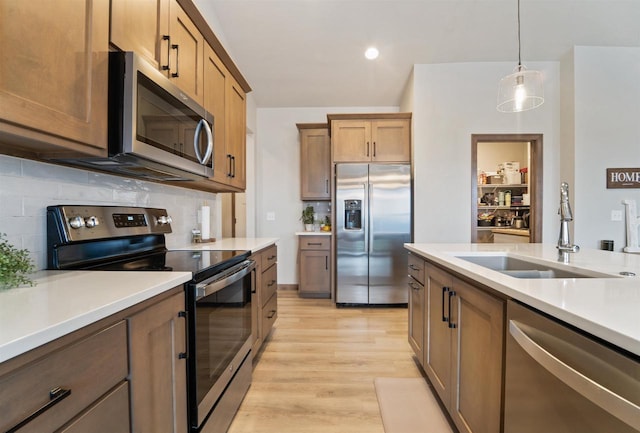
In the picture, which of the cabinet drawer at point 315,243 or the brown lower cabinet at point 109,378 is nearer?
the brown lower cabinet at point 109,378

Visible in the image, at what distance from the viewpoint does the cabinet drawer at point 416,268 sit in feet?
6.41

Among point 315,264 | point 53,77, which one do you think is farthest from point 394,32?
point 53,77

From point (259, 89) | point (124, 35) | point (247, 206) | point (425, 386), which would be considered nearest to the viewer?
point (124, 35)

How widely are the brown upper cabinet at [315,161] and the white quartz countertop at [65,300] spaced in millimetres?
3205

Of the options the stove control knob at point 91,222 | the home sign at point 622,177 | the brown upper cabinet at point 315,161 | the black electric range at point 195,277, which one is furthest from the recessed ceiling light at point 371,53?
the stove control knob at point 91,222

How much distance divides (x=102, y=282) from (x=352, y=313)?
2.83 metres

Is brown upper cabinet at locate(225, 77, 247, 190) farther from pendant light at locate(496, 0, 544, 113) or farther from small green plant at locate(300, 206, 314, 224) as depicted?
pendant light at locate(496, 0, 544, 113)

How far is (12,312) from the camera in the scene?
637mm

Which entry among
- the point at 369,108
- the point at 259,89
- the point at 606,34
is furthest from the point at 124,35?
the point at 606,34

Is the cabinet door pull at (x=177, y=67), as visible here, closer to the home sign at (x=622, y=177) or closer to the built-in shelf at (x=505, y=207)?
the home sign at (x=622, y=177)

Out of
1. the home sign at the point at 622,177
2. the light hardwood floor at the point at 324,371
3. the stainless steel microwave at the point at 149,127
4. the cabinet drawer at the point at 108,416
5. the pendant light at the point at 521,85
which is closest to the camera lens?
the cabinet drawer at the point at 108,416

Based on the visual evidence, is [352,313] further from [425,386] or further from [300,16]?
[300,16]

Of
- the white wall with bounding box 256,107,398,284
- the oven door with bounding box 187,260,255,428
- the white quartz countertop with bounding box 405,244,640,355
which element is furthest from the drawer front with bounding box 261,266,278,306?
the white wall with bounding box 256,107,398,284

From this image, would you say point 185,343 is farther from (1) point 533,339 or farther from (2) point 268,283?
(2) point 268,283
